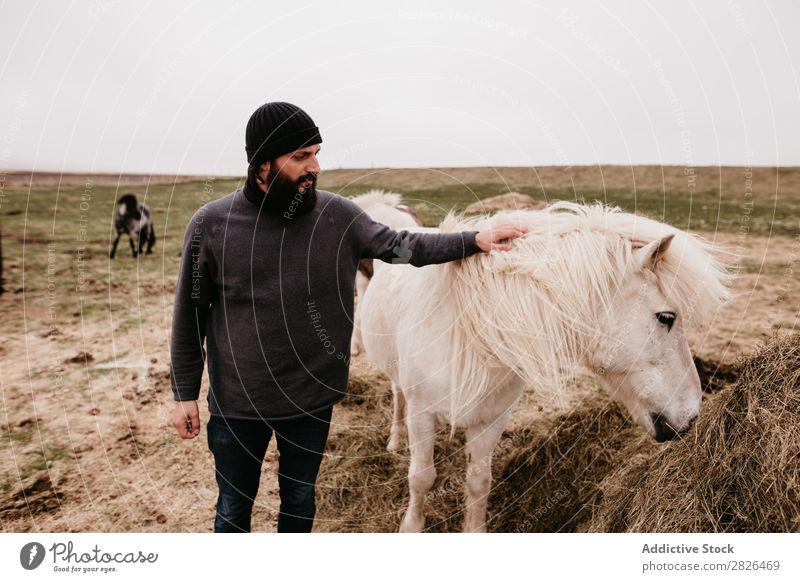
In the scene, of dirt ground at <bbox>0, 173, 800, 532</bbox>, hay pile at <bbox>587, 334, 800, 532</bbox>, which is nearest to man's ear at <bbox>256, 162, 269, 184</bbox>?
dirt ground at <bbox>0, 173, 800, 532</bbox>

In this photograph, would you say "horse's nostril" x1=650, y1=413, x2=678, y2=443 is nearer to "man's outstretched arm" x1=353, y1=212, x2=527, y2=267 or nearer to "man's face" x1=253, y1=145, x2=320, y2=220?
"man's outstretched arm" x1=353, y1=212, x2=527, y2=267

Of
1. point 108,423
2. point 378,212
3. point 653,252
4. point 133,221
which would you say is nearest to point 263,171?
point 653,252

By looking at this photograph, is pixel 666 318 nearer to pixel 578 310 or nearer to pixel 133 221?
pixel 578 310

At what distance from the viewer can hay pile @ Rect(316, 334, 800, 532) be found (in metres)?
2.08

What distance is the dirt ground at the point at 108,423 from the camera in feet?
11.1

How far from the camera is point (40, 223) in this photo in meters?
13.0

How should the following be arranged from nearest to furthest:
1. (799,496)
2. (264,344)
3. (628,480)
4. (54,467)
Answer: (799,496)
(264,344)
(628,480)
(54,467)

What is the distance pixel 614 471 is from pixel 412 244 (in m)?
2.17

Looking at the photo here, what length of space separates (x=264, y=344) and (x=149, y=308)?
6957 mm

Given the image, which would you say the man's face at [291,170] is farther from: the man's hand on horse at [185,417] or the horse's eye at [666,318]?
the horse's eye at [666,318]

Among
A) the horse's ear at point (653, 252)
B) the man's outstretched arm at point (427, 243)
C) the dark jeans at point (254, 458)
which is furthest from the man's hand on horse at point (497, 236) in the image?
the dark jeans at point (254, 458)
